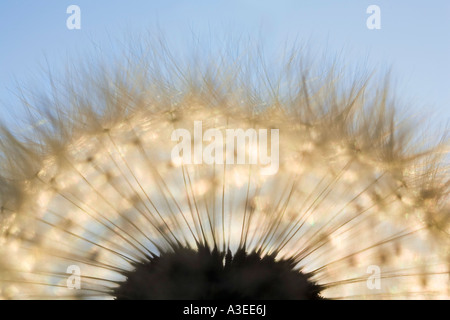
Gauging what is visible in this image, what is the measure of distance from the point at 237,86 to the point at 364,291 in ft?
5.07

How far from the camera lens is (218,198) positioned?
312 centimetres

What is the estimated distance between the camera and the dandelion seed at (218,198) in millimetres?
2912

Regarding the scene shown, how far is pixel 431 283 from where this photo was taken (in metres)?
3.19

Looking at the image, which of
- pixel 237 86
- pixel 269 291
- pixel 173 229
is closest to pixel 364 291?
pixel 269 291

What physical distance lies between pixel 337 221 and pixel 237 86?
115 centimetres

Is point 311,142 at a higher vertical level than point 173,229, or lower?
higher

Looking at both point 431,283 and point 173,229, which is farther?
point 431,283

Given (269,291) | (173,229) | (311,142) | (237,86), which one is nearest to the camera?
(269,291)

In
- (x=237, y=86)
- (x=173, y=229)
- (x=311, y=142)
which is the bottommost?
(x=173, y=229)

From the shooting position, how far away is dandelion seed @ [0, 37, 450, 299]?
2.91 metres
